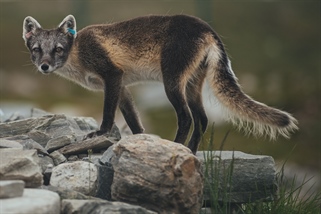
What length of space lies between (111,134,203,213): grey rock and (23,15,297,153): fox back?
4.76 ft

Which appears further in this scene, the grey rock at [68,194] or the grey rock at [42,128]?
the grey rock at [42,128]

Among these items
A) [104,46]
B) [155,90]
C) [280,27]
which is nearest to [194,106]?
[104,46]

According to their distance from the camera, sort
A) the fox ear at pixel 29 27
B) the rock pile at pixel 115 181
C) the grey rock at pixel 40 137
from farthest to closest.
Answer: the fox ear at pixel 29 27
the grey rock at pixel 40 137
the rock pile at pixel 115 181

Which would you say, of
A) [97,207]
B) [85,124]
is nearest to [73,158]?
[97,207]

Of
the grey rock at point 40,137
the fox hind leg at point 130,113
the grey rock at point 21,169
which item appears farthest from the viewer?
the fox hind leg at point 130,113

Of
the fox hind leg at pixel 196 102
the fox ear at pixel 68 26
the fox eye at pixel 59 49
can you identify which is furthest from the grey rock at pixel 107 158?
the fox ear at pixel 68 26

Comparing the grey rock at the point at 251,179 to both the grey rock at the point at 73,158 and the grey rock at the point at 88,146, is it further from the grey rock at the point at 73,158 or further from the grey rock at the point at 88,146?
the grey rock at the point at 73,158

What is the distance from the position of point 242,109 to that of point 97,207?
2338 millimetres

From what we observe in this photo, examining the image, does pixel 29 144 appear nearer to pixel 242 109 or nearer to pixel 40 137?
pixel 40 137

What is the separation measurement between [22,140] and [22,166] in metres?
1.50

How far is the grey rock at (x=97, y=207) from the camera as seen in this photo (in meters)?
5.77

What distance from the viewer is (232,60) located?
2275 centimetres

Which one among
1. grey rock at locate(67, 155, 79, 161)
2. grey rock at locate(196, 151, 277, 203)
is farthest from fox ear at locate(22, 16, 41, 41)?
grey rock at locate(196, 151, 277, 203)

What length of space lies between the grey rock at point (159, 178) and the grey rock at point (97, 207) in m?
0.28
